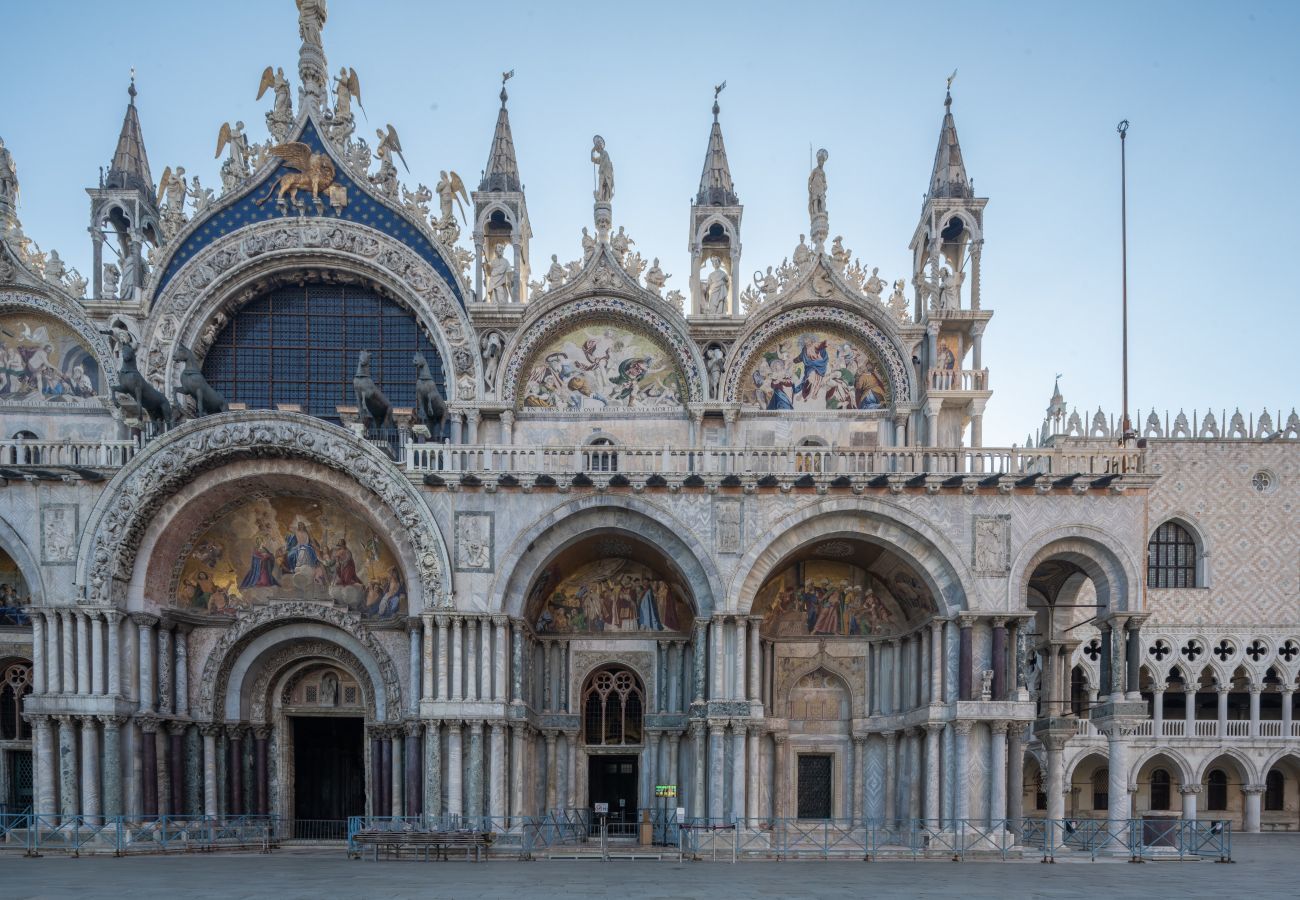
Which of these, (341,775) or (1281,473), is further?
(1281,473)

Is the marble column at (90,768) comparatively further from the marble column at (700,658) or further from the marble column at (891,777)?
the marble column at (891,777)

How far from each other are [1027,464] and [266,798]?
69.5 ft

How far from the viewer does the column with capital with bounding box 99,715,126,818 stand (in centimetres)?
2500

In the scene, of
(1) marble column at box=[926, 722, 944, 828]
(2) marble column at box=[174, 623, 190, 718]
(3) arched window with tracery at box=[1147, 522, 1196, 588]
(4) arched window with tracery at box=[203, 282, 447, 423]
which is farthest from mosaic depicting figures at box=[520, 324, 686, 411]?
(3) arched window with tracery at box=[1147, 522, 1196, 588]

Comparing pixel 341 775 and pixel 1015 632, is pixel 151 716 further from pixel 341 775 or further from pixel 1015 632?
pixel 1015 632

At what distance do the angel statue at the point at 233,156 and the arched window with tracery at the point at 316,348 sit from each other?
310cm

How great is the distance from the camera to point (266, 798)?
92.0 feet

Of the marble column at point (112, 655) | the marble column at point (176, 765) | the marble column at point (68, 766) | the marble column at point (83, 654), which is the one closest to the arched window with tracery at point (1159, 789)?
the marble column at point (176, 765)

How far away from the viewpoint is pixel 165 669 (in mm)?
26672

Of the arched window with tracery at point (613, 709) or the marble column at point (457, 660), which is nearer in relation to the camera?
the marble column at point (457, 660)

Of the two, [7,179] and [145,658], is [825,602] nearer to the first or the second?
[145,658]

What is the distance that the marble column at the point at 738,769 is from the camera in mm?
24891

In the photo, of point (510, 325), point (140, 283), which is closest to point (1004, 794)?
point (510, 325)

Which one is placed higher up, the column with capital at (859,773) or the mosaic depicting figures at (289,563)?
the mosaic depicting figures at (289,563)
